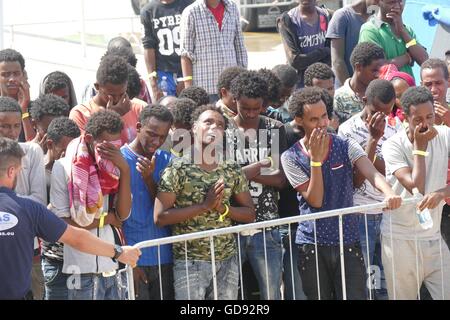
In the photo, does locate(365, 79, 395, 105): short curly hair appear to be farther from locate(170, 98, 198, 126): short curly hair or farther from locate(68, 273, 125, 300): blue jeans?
locate(68, 273, 125, 300): blue jeans

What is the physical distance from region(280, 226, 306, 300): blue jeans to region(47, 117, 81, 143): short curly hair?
1.70m

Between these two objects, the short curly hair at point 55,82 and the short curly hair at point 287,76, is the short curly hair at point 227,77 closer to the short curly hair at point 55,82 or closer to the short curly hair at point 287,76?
the short curly hair at point 287,76

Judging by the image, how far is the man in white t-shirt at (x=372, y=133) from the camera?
740cm

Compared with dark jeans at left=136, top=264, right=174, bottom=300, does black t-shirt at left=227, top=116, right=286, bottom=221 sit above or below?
above

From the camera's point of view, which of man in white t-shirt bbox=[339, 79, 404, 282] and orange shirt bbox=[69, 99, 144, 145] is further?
Result: orange shirt bbox=[69, 99, 144, 145]

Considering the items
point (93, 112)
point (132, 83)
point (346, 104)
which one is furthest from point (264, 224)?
point (132, 83)

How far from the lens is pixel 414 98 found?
722 cm

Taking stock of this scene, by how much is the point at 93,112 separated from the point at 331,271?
88.5 inches

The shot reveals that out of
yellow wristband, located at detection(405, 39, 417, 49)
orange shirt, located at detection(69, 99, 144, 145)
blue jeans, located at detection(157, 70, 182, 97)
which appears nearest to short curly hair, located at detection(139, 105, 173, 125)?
orange shirt, located at detection(69, 99, 144, 145)

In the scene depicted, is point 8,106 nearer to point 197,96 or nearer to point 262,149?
point 197,96

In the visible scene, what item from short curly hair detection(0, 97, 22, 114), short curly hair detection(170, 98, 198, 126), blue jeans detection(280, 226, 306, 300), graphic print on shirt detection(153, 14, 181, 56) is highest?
graphic print on shirt detection(153, 14, 181, 56)

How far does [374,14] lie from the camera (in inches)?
389

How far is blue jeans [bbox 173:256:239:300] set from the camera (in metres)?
6.78
